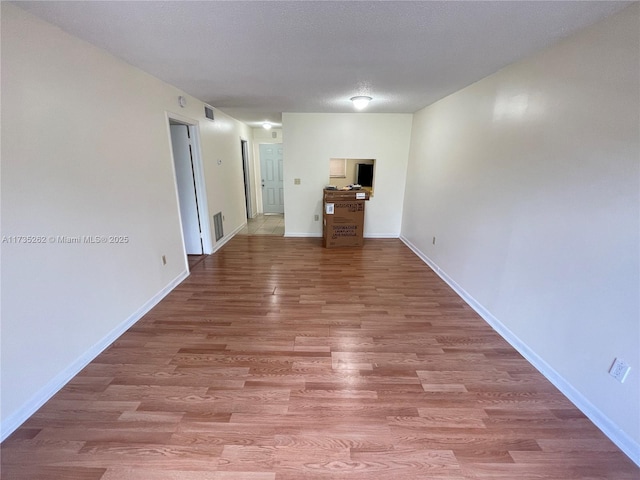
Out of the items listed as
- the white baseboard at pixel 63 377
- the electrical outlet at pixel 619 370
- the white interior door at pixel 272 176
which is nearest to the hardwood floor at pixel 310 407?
the white baseboard at pixel 63 377

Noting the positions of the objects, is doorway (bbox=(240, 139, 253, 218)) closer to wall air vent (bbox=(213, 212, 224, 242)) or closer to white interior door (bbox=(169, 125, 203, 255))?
wall air vent (bbox=(213, 212, 224, 242))

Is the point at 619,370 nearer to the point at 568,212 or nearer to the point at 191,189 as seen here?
the point at 568,212

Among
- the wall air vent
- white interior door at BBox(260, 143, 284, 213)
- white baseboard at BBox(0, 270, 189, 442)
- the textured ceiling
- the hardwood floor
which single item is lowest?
the hardwood floor

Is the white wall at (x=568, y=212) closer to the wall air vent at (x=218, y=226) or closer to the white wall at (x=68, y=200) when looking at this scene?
the white wall at (x=68, y=200)

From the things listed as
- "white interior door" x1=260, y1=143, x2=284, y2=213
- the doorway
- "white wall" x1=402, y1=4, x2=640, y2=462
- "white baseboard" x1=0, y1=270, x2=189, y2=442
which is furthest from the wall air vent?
"white wall" x1=402, y1=4, x2=640, y2=462

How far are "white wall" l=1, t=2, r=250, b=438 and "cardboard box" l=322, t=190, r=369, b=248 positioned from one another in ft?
8.31

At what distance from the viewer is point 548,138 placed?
6.03 feet

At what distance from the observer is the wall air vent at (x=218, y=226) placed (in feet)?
14.5

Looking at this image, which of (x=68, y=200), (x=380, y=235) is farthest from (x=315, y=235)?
(x=68, y=200)

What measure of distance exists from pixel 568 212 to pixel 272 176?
20.2ft

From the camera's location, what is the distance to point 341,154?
15.8 feet

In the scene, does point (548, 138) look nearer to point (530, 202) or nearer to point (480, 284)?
point (530, 202)

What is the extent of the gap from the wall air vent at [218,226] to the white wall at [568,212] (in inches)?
145

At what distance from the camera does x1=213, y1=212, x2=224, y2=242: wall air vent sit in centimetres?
442
